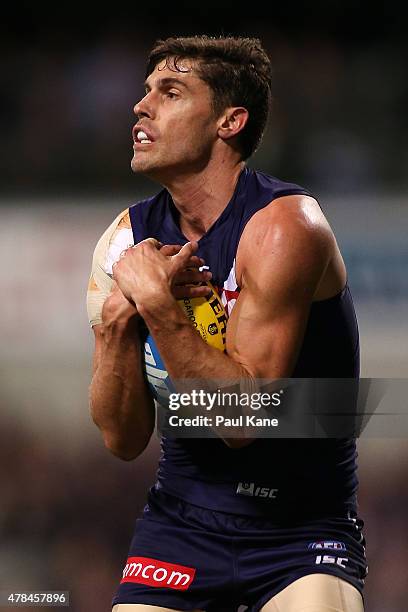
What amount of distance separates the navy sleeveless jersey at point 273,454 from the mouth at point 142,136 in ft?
0.92

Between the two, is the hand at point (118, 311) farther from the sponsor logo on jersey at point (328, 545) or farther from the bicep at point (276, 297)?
the sponsor logo on jersey at point (328, 545)

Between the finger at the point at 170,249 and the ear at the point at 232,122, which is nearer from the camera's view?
the finger at the point at 170,249

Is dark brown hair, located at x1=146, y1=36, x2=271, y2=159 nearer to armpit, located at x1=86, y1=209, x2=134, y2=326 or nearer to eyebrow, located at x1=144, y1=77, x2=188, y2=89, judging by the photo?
eyebrow, located at x1=144, y1=77, x2=188, y2=89

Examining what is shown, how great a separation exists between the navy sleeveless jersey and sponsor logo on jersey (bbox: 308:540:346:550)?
8 centimetres

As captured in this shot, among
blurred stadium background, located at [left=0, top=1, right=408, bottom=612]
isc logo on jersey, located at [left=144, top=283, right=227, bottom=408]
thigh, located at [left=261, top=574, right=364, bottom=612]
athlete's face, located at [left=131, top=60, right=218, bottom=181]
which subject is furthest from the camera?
blurred stadium background, located at [left=0, top=1, right=408, bottom=612]

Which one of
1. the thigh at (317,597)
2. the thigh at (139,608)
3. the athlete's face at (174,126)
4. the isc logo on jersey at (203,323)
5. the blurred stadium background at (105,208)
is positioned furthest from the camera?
the blurred stadium background at (105,208)

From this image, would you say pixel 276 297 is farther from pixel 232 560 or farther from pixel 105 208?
pixel 105 208

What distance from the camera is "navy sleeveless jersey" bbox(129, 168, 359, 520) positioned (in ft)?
7.91

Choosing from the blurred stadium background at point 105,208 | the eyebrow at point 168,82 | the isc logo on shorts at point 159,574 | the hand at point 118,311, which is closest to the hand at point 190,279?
the hand at point 118,311

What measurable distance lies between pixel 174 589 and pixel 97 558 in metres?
1.82

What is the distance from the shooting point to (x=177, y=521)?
2465mm

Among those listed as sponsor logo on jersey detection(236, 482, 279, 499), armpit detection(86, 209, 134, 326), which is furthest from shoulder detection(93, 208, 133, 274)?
sponsor logo on jersey detection(236, 482, 279, 499)

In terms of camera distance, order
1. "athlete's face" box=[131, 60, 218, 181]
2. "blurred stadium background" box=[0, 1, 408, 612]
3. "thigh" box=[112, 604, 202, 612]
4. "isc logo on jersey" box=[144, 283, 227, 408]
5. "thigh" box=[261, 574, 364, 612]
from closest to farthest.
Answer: "thigh" box=[261, 574, 364, 612]
"thigh" box=[112, 604, 202, 612]
"isc logo on jersey" box=[144, 283, 227, 408]
"athlete's face" box=[131, 60, 218, 181]
"blurred stadium background" box=[0, 1, 408, 612]

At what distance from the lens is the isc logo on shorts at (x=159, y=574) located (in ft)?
7.69
